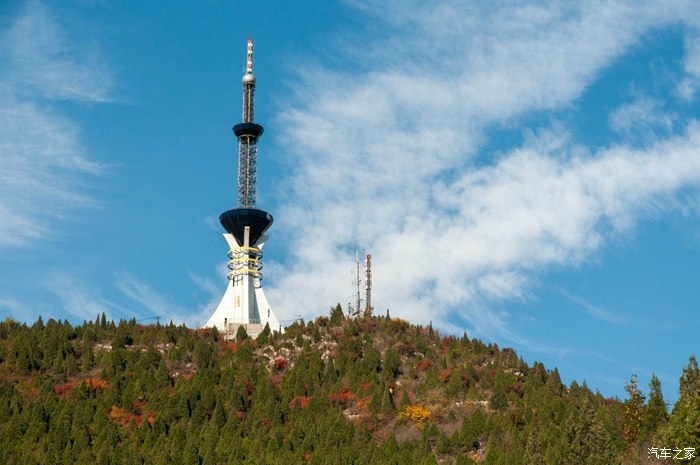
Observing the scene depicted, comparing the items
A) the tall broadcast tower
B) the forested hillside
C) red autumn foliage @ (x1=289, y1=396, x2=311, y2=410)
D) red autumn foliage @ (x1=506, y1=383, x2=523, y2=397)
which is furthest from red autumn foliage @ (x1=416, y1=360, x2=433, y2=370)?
the tall broadcast tower

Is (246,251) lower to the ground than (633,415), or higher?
higher

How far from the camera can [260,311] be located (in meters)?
97.4

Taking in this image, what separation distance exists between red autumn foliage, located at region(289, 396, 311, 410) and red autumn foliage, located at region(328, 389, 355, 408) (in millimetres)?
1782

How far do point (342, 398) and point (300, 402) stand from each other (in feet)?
11.0

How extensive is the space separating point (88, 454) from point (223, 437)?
28.6 ft

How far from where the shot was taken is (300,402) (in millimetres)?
70875

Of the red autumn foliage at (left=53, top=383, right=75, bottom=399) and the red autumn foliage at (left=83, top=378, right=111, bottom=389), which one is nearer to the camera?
the red autumn foliage at (left=53, top=383, right=75, bottom=399)

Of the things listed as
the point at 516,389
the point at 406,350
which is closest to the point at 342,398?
the point at 406,350

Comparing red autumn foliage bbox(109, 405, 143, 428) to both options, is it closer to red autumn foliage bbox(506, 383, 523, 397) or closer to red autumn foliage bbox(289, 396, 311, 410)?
red autumn foliage bbox(289, 396, 311, 410)

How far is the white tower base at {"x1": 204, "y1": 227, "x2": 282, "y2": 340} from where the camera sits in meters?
95.6

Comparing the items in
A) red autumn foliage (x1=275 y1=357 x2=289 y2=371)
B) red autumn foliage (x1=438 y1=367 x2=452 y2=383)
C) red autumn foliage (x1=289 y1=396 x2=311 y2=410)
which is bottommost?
red autumn foliage (x1=289 y1=396 x2=311 y2=410)

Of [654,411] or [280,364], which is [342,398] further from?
[654,411]

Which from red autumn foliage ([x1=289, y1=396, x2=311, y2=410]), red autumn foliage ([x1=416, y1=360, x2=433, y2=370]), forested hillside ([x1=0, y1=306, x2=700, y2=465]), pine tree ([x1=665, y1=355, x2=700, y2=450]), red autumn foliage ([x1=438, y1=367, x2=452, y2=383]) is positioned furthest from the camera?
red autumn foliage ([x1=416, y1=360, x2=433, y2=370])

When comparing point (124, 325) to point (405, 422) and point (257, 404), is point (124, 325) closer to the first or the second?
point (257, 404)
